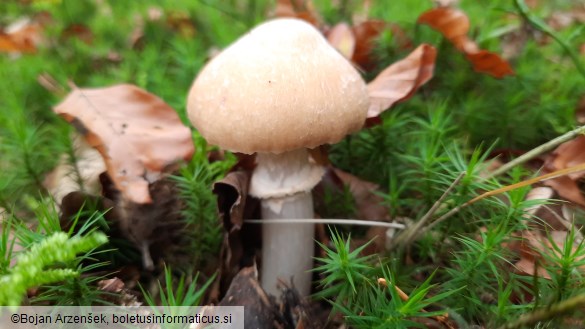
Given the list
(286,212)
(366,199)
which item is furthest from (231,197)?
(366,199)

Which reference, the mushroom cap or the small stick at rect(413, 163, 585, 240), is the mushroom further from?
the small stick at rect(413, 163, 585, 240)

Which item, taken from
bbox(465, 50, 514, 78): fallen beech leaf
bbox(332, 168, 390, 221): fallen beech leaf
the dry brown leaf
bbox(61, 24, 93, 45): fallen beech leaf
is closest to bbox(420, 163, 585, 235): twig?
bbox(332, 168, 390, 221): fallen beech leaf

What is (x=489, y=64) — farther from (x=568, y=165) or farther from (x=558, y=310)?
(x=558, y=310)

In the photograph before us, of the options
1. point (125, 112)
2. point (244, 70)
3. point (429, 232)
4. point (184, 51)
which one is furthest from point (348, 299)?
point (184, 51)

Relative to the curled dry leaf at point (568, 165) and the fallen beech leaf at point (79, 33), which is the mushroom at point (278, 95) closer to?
the curled dry leaf at point (568, 165)

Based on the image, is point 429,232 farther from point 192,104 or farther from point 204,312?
point 192,104

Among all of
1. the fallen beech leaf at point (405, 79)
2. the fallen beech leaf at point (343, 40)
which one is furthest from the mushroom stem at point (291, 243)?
the fallen beech leaf at point (343, 40)
